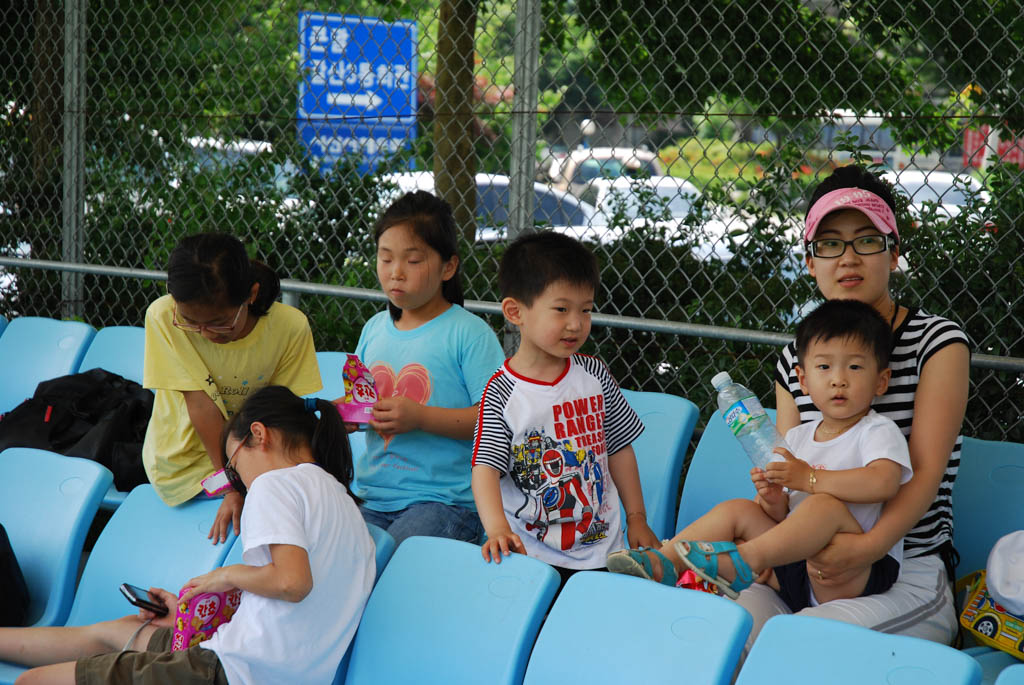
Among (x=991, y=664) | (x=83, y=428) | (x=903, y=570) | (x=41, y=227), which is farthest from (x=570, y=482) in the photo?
(x=41, y=227)

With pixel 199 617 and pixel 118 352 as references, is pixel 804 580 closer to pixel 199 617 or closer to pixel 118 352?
pixel 199 617

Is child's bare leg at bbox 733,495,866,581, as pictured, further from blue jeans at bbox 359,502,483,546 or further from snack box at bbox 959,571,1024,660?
blue jeans at bbox 359,502,483,546

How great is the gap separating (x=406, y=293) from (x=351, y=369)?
12.3 inches

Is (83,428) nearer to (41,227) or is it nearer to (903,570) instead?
(41,227)

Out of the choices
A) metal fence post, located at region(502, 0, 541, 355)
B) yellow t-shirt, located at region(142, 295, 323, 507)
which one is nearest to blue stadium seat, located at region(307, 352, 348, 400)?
yellow t-shirt, located at region(142, 295, 323, 507)

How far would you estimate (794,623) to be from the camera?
1.74 m

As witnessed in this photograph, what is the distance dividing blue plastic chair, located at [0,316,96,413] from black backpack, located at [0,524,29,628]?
5.55ft

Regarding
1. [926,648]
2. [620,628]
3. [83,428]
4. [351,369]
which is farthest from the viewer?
[83,428]

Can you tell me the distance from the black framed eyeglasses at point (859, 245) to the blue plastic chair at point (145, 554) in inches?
63.0

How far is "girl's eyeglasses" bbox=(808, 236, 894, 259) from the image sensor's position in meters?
2.46

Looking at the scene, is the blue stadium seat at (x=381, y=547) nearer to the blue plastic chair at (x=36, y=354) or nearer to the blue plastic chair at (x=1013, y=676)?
the blue plastic chair at (x=1013, y=676)

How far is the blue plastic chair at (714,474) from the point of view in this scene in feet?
9.30

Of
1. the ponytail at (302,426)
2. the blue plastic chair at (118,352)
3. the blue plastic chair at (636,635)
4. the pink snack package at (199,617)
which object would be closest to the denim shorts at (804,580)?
the blue plastic chair at (636,635)

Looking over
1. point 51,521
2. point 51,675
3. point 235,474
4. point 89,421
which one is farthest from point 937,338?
point 89,421
